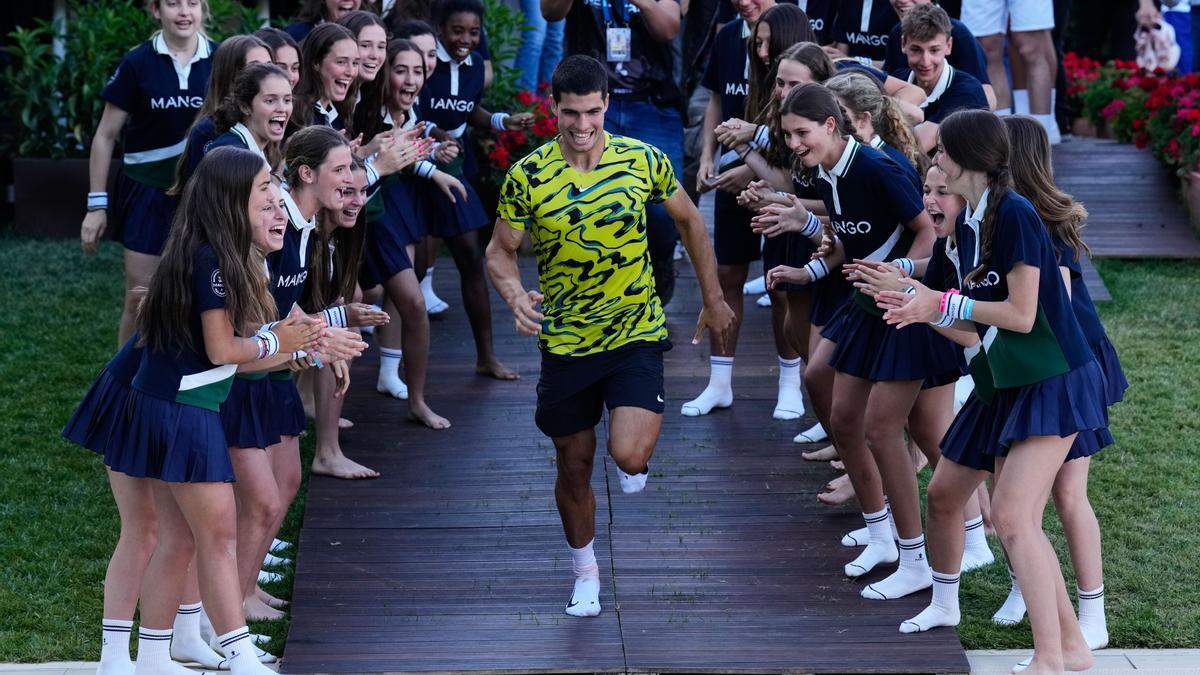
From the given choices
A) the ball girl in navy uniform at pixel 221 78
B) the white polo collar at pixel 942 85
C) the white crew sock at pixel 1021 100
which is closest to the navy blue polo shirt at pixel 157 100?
the ball girl in navy uniform at pixel 221 78

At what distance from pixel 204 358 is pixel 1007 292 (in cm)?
244

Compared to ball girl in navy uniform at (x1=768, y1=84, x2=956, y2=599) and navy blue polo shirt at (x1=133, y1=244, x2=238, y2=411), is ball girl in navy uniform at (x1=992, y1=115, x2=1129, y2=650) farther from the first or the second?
navy blue polo shirt at (x1=133, y1=244, x2=238, y2=411)

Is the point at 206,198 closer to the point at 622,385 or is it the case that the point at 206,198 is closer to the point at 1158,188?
the point at 622,385

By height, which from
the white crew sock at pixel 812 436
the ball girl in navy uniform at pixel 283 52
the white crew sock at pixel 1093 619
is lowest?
the white crew sock at pixel 812 436

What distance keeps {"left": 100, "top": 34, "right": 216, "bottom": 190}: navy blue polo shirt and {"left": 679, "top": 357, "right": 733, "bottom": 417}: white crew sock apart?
106 inches

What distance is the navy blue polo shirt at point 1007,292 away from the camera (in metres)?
4.64

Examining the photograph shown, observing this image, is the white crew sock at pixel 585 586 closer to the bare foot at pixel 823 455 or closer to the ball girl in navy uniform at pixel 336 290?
the ball girl in navy uniform at pixel 336 290

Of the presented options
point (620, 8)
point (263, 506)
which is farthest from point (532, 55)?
point (263, 506)

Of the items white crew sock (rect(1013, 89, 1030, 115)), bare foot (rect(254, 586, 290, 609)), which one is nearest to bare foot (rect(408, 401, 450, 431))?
bare foot (rect(254, 586, 290, 609))

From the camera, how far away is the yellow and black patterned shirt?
520cm

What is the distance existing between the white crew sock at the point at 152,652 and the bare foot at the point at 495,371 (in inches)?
137

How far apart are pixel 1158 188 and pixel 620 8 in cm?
460

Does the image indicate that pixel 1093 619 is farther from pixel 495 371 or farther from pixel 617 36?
pixel 617 36

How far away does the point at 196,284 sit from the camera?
4.48 m
